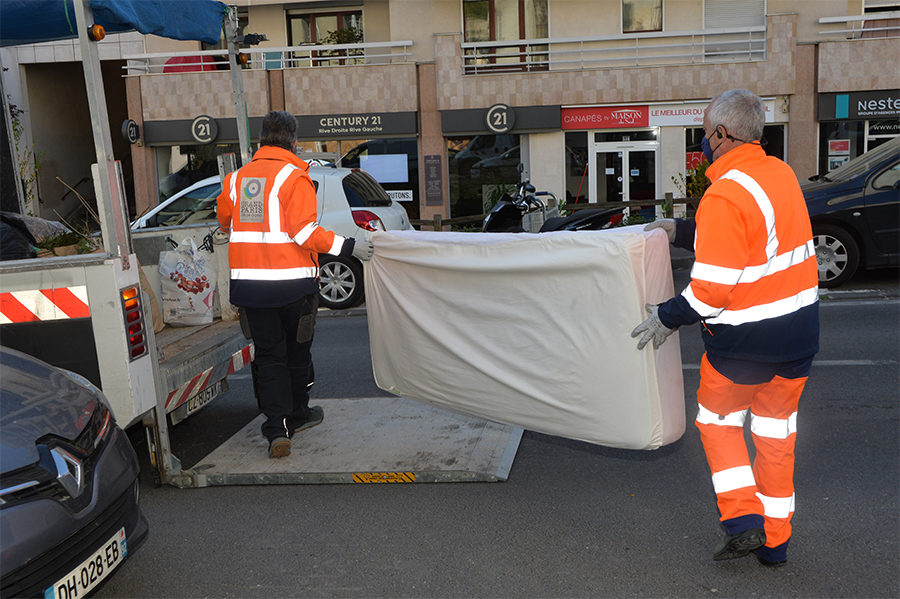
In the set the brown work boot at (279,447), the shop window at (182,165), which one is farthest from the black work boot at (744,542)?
the shop window at (182,165)

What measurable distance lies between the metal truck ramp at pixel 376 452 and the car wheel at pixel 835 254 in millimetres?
6957

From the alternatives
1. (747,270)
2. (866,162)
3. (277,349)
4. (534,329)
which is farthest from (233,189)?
(866,162)

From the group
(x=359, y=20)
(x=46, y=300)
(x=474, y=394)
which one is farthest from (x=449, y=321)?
(x=359, y=20)

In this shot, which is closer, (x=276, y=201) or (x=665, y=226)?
(x=665, y=226)

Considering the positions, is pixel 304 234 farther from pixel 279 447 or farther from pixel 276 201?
pixel 279 447

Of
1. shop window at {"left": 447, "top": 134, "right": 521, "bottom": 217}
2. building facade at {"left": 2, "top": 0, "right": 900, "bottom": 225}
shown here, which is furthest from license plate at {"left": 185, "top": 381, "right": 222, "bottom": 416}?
shop window at {"left": 447, "top": 134, "right": 521, "bottom": 217}

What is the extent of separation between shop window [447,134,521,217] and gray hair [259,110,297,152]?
15.9 metres

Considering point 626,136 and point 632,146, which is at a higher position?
point 626,136

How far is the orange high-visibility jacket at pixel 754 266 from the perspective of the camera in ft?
9.82

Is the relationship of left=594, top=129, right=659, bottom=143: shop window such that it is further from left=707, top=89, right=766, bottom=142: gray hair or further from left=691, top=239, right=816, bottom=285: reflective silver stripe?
left=691, top=239, right=816, bottom=285: reflective silver stripe

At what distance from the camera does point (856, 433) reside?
15.7ft

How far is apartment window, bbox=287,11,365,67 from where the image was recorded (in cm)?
2155

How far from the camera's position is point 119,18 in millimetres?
4184

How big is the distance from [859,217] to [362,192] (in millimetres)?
6231
